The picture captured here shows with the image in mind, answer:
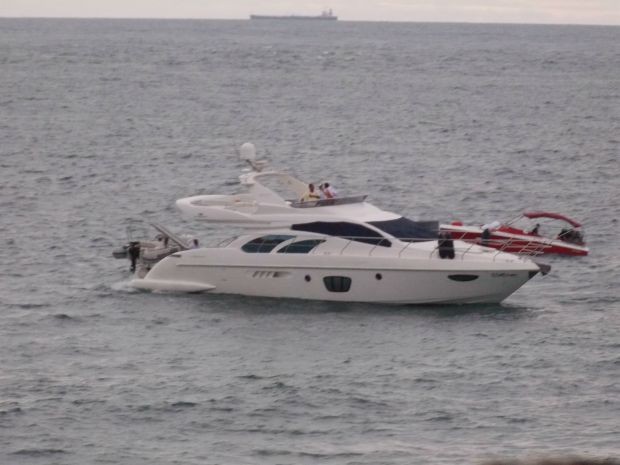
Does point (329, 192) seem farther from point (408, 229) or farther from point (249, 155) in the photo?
point (408, 229)

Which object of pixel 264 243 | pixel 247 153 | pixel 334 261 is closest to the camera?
pixel 334 261

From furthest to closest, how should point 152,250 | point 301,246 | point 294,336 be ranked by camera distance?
point 152,250
point 301,246
point 294,336

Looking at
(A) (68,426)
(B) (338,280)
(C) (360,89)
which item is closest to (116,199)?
(B) (338,280)

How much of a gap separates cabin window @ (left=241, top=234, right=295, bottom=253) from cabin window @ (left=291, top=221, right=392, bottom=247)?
82 centimetres

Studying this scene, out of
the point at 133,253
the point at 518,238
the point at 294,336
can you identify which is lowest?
the point at 294,336

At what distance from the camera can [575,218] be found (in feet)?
185

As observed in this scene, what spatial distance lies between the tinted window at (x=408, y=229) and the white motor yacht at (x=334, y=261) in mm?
27

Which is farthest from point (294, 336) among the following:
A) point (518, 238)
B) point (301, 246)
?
point (518, 238)

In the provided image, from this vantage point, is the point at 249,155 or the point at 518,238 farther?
the point at 518,238

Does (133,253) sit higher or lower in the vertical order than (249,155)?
lower

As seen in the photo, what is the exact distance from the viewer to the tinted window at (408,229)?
40.0 m

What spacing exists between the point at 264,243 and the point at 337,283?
2.31 meters

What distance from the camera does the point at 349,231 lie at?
39688 millimetres

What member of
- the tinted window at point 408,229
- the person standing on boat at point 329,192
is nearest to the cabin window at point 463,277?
the tinted window at point 408,229
